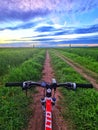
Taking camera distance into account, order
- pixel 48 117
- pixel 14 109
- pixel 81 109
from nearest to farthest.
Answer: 1. pixel 48 117
2. pixel 14 109
3. pixel 81 109

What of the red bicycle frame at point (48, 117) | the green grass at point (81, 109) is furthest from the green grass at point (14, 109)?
the red bicycle frame at point (48, 117)

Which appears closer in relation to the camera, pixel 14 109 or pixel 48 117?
pixel 48 117

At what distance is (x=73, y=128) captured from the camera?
14.5ft

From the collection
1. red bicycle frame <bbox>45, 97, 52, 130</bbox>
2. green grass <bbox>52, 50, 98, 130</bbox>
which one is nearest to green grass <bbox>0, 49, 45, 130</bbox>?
green grass <bbox>52, 50, 98, 130</bbox>

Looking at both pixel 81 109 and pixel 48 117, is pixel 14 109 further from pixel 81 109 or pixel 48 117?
pixel 48 117

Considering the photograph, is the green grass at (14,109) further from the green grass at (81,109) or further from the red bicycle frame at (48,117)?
the red bicycle frame at (48,117)

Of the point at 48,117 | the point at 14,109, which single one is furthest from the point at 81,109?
the point at 48,117

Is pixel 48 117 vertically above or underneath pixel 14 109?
above

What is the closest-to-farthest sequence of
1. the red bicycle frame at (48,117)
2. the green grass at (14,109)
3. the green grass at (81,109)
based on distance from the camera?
the red bicycle frame at (48,117) < the green grass at (14,109) < the green grass at (81,109)

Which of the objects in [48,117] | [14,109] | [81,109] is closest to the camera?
[48,117]

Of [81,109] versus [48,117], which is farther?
[81,109]

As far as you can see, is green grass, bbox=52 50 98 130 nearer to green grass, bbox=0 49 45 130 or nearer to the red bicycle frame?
green grass, bbox=0 49 45 130

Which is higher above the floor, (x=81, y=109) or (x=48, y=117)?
(x=48, y=117)

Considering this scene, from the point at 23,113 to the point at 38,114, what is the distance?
0.43 meters
